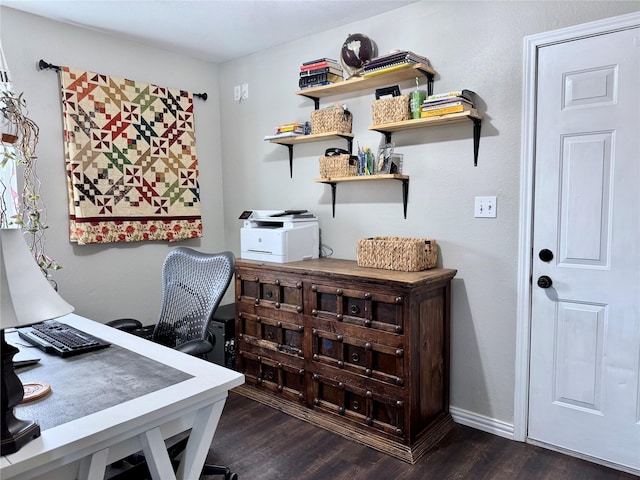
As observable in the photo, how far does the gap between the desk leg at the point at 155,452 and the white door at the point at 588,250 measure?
186 centimetres

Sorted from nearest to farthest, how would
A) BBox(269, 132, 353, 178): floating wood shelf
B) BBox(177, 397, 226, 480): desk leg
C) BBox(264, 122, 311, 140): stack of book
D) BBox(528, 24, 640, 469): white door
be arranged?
BBox(177, 397, 226, 480): desk leg → BBox(528, 24, 640, 469): white door → BBox(269, 132, 353, 178): floating wood shelf → BBox(264, 122, 311, 140): stack of book

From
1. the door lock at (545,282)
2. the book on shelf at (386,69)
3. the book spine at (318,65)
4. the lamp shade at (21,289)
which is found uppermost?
the book spine at (318,65)

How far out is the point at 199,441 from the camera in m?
1.31

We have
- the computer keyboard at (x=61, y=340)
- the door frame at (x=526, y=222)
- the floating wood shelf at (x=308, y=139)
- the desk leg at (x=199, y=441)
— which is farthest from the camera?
the floating wood shelf at (x=308, y=139)

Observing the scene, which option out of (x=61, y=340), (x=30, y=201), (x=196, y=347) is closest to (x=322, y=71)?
(x=196, y=347)

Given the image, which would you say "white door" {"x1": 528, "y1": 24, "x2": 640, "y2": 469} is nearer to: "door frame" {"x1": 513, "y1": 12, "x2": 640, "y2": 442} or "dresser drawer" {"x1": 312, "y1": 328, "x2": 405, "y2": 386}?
"door frame" {"x1": 513, "y1": 12, "x2": 640, "y2": 442}

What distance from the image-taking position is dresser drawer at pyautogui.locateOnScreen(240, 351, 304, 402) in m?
2.65

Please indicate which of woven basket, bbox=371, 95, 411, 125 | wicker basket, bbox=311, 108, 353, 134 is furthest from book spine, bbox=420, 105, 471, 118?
wicker basket, bbox=311, 108, 353, 134

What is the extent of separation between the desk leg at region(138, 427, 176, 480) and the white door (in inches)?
73.3

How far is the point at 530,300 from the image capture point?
2.28 metres

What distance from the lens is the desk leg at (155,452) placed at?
1.17 m

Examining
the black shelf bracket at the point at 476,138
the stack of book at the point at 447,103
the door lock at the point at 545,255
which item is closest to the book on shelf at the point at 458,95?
the stack of book at the point at 447,103

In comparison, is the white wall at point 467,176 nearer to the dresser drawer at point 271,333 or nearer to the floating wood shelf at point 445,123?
the floating wood shelf at point 445,123

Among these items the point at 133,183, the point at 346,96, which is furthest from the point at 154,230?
the point at 346,96
